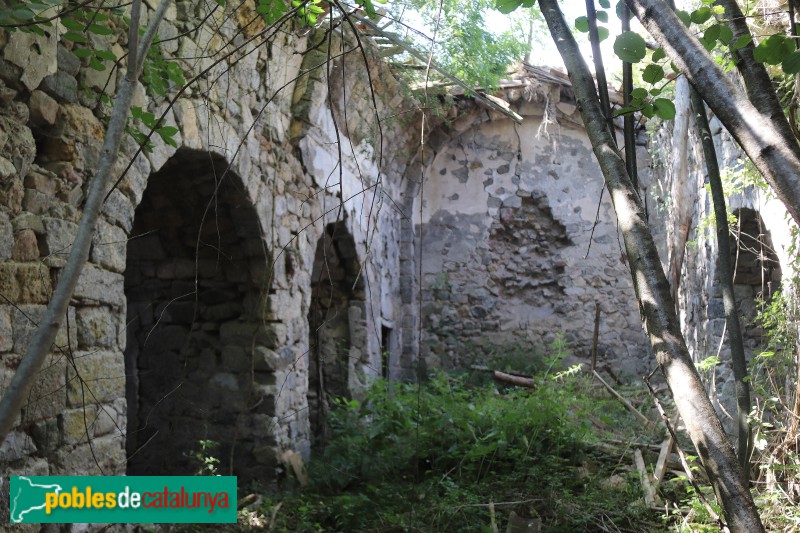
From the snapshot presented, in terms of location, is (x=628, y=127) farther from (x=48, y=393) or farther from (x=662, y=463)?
(x=662, y=463)

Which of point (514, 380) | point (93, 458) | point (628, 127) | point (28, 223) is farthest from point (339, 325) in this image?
point (628, 127)

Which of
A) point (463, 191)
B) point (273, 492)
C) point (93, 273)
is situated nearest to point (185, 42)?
point (93, 273)

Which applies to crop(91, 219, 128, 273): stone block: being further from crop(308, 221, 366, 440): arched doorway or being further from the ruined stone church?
crop(308, 221, 366, 440): arched doorway

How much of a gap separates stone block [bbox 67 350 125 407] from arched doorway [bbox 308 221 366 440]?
3.18 m

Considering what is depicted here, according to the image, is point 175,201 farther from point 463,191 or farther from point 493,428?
point 463,191

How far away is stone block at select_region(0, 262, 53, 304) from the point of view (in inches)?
92.9

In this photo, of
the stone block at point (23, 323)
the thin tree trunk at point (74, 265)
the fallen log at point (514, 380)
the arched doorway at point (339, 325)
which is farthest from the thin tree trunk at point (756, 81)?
the fallen log at point (514, 380)

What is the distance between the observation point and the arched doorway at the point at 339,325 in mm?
6297

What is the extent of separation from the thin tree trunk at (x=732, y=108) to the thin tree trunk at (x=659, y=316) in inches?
8.3

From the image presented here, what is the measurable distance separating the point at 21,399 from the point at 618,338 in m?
8.45

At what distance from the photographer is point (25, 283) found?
244 cm

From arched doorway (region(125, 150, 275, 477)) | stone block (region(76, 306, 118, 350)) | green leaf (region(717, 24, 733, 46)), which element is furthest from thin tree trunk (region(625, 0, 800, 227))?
arched doorway (region(125, 150, 275, 477))

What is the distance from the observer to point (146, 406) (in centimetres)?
483

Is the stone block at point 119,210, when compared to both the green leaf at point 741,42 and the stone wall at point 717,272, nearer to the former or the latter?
the green leaf at point 741,42
